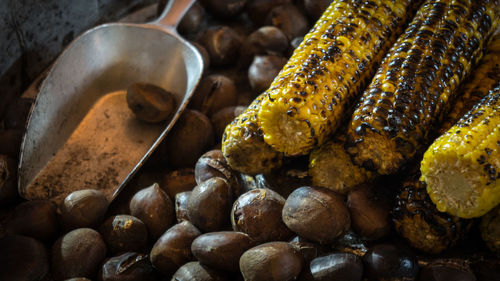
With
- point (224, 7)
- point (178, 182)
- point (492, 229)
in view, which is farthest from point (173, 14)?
point (492, 229)

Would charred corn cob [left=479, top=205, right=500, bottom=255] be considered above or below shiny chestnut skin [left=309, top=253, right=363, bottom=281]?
above

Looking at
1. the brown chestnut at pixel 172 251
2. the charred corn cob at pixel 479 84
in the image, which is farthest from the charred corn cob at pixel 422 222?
the brown chestnut at pixel 172 251

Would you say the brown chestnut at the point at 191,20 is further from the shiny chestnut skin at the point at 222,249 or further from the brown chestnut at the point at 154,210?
the shiny chestnut skin at the point at 222,249

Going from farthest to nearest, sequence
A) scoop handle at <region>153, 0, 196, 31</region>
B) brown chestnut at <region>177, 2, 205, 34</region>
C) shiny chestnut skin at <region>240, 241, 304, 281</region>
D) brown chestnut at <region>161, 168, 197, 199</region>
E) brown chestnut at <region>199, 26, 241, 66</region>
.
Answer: brown chestnut at <region>177, 2, 205, 34</region> < brown chestnut at <region>199, 26, 241, 66</region> < scoop handle at <region>153, 0, 196, 31</region> < brown chestnut at <region>161, 168, 197, 199</region> < shiny chestnut skin at <region>240, 241, 304, 281</region>

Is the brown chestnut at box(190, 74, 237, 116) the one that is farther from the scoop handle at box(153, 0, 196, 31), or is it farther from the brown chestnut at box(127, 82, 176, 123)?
the scoop handle at box(153, 0, 196, 31)

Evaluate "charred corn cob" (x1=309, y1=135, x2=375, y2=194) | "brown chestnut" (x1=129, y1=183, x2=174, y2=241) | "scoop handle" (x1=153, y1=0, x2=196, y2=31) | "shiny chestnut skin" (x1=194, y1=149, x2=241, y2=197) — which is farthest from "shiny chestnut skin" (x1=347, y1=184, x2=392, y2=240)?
"scoop handle" (x1=153, y1=0, x2=196, y2=31)

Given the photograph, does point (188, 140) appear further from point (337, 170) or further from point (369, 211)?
point (369, 211)

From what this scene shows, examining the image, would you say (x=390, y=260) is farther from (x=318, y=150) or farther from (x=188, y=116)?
(x=188, y=116)

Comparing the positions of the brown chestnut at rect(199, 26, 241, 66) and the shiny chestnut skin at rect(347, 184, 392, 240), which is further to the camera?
the brown chestnut at rect(199, 26, 241, 66)

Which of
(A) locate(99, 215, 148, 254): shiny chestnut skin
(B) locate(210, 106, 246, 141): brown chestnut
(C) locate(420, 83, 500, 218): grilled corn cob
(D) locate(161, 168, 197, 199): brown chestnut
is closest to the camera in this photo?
(C) locate(420, 83, 500, 218): grilled corn cob
